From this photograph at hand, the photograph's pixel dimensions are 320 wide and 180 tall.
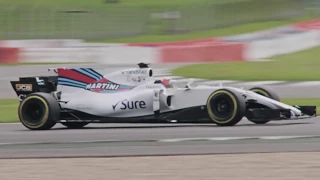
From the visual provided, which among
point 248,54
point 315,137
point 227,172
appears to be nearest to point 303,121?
point 315,137

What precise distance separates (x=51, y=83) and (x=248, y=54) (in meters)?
16.7

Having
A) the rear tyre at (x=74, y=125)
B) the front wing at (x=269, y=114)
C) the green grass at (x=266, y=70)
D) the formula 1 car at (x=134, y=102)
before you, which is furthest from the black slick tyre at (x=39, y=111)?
the green grass at (x=266, y=70)

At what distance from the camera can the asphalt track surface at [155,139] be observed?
875cm

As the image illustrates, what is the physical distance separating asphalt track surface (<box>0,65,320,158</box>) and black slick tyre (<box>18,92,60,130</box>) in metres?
0.16

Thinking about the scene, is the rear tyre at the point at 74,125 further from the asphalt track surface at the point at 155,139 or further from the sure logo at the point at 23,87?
the sure logo at the point at 23,87

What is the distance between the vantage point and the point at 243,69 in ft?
84.8

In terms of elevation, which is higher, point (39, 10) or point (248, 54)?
point (39, 10)

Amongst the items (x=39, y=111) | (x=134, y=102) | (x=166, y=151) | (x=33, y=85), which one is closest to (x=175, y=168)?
(x=166, y=151)

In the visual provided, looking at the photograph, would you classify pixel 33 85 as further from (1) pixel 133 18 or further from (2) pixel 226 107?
(1) pixel 133 18

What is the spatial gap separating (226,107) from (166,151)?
2.57m

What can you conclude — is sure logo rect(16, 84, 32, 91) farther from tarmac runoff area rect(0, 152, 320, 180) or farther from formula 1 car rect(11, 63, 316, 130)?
tarmac runoff area rect(0, 152, 320, 180)

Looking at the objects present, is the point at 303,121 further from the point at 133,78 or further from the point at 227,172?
the point at 227,172

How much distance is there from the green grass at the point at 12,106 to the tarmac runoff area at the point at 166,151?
2186mm

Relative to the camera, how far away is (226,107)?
36.2ft
